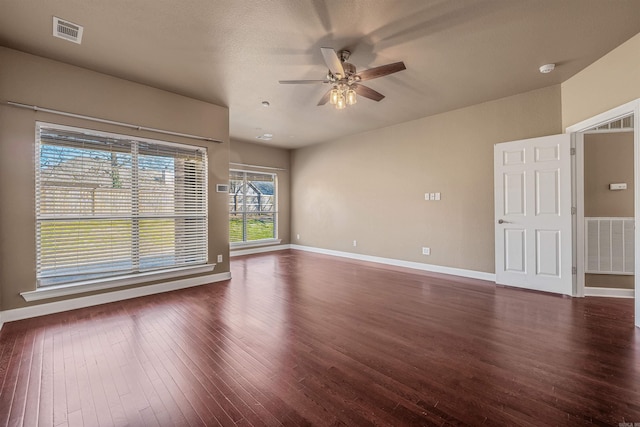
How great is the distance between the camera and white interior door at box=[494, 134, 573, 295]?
359 centimetres

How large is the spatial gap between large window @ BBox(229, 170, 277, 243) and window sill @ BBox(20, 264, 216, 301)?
272cm

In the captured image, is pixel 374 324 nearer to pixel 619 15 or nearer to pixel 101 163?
pixel 619 15

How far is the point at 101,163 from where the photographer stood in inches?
137

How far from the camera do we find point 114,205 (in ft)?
11.8

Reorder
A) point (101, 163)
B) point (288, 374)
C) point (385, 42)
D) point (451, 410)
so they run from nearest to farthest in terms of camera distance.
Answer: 1. point (451, 410)
2. point (288, 374)
3. point (385, 42)
4. point (101, 163)

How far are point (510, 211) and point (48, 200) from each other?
6086 millimetres

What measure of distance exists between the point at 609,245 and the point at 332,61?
4.49 metres

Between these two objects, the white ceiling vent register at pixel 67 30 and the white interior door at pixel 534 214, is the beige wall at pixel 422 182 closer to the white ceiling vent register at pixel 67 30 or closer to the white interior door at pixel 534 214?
the white interior door at pixel 534 214

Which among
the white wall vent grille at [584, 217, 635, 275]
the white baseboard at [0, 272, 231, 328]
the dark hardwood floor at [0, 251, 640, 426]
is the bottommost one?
the dark hardwood floor at [0, 251, 640, 426]

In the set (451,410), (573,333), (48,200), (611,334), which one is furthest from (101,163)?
(611,334)

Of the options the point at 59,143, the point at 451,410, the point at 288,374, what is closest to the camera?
the point at 451,410

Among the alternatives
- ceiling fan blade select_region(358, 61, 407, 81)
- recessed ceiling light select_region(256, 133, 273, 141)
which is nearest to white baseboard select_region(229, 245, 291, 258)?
recessed ceiling light select_region(256, 133, 273, 141)

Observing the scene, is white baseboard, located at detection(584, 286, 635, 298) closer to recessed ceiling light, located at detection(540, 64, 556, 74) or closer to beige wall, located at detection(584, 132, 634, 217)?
beige wall, located at detection(584, 132, 634, 217)

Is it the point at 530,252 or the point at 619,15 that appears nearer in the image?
the point at 619,15
